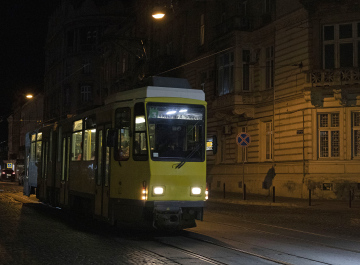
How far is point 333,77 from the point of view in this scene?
91.1ft

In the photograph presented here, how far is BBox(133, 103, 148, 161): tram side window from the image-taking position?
13169 mm

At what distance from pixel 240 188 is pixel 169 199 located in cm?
2215

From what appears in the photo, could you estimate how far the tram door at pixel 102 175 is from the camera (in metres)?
14.4

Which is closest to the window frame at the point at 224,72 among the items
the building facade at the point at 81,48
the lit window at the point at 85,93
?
the building facade at the point at 81,48

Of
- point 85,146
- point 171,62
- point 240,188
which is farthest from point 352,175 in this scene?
point 171,62

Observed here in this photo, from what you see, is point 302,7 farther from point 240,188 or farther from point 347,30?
point 240,188

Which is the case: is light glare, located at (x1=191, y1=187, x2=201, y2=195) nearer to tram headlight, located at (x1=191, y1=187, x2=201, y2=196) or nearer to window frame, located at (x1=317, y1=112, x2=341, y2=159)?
tram headlight, located at (x1=191, y1=187, x2=201, y2=196)

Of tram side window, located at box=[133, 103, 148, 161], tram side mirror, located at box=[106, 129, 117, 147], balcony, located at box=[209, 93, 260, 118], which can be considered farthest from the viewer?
balcony, located at box=[209, 93, 260, 118]

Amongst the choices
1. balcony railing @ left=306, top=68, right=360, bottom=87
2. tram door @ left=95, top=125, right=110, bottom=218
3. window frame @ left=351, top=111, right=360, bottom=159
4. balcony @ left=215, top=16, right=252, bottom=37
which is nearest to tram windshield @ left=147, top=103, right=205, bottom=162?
tram door @ left=95, top=125, right=110, bottom=218

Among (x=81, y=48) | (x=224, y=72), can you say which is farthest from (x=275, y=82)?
(x=81, y=48)

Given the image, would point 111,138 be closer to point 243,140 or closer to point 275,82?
point 243,140

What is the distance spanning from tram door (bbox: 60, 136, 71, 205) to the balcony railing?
13.8m

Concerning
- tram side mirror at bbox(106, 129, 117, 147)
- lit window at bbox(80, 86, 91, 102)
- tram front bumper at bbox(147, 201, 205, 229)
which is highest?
lit window at bbox(80, 86, 91, 102)

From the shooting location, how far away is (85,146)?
16.7 m
